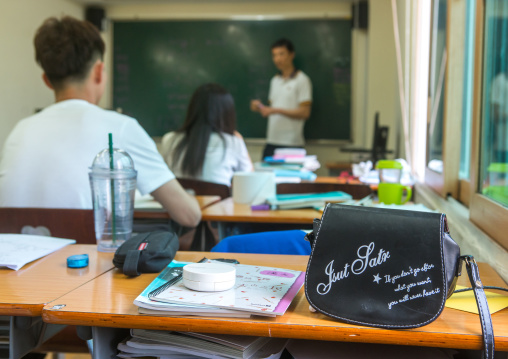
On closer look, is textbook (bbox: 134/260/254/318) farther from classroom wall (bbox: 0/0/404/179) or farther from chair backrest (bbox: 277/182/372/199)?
classroom wall (bbox: 0/0/404/179)

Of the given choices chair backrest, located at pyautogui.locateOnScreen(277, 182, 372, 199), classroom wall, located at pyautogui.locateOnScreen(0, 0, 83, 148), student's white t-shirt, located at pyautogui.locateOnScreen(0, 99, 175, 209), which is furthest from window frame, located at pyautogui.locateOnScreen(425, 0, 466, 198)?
classroom wall, located at pyautogui.locateOnScreen(0, 0, 83, 148)

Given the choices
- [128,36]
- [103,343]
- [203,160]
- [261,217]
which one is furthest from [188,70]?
[103,343]

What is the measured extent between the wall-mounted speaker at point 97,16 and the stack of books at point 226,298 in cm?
655

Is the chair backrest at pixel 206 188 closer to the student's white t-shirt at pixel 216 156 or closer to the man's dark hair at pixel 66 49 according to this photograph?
the student's white t-shirt at pixel 216 156

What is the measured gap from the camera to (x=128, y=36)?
7082mm

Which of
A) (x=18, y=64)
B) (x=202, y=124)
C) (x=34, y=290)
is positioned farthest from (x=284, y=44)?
(x=34, y=290)

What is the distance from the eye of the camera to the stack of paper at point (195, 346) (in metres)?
0.92

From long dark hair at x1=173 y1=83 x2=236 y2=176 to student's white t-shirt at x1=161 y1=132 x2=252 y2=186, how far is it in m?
0.03

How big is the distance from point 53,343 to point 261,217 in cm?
92

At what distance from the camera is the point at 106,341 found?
991 millimetres

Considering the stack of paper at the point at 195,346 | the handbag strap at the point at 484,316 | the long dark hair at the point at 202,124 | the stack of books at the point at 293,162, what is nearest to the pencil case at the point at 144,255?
the stack of paper at the point at 195,346

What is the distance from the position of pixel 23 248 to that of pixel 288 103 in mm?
5218

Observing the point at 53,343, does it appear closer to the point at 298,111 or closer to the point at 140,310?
the point at 140,310

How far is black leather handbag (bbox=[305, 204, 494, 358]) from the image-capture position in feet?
2.81
